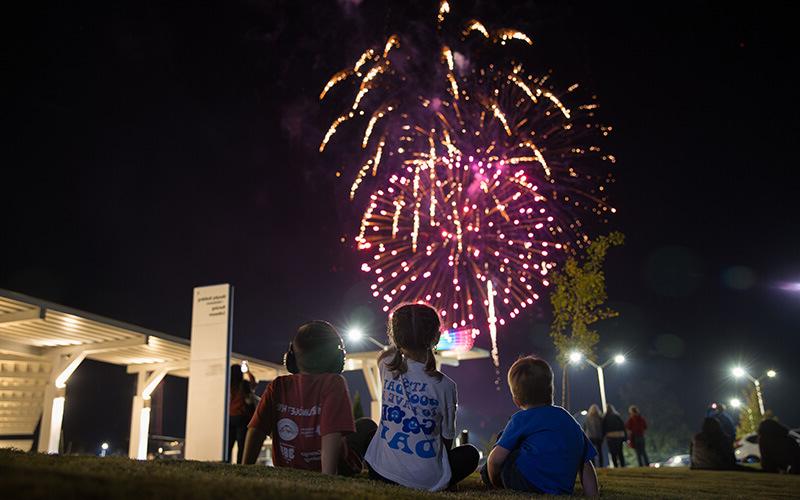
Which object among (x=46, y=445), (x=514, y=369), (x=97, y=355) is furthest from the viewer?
(x=97, y=355)

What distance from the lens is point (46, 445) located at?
19062 mm

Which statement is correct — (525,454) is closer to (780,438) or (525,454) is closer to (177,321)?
(780,438)

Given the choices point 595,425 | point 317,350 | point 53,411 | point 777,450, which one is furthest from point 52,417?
point 777,450

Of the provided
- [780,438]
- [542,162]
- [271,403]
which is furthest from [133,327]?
[780,438]

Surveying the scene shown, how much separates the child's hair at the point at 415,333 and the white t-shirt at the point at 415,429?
8 centimetres

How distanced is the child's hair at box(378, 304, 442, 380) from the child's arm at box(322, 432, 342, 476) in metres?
0.62

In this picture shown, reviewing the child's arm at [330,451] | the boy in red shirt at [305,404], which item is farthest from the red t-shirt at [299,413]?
the child's arm at [330,451]

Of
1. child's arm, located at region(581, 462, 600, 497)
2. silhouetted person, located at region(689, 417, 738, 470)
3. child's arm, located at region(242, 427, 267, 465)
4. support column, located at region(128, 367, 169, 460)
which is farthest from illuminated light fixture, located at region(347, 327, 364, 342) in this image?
child's arm, located at region(581, 462, 600, 497)

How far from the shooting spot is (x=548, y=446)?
185 inches

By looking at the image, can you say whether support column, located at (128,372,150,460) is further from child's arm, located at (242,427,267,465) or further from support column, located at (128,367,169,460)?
child's arm, located at (242,427,267,465)

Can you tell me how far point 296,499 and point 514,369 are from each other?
2.97 metres

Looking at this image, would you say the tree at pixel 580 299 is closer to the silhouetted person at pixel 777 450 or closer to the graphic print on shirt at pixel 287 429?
the silhouetted person at pixel 777 450

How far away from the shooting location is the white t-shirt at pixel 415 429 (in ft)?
14.2

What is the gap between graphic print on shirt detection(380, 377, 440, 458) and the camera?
4.40 meters
